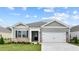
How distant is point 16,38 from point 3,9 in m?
5.38

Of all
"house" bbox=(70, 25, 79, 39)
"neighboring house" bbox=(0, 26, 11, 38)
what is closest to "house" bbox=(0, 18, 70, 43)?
"neighboring house" bbox=(0, 26, 11, 38)

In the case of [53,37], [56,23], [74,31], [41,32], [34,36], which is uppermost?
Result: [56,23]

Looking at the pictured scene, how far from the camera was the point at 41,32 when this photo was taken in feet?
98.4

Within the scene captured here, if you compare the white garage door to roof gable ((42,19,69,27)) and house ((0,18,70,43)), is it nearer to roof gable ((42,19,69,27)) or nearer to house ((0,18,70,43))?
house ((0,18,70,43))

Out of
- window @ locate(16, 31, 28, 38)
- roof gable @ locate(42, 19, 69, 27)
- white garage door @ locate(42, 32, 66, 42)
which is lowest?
white garage door @ locate(42, 32, 66, 42)

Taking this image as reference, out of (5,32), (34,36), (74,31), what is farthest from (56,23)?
(5,32)

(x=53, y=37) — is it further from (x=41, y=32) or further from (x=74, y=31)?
(x=74, y=31)

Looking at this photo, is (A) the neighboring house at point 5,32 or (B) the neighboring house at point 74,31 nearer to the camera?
(A) the neighboring house at point 5,32

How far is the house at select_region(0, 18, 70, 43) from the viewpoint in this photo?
29188 mm

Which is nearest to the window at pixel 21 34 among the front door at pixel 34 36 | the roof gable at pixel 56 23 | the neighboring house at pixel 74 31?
the front door at pixel 34 36

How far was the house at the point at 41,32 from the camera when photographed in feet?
95.8

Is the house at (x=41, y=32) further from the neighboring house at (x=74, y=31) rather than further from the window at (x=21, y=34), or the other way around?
the neighboring house at (x=74, y=31)

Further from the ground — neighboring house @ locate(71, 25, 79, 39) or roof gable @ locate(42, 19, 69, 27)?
roof gable @ locate(42, 19, 69, 27)
